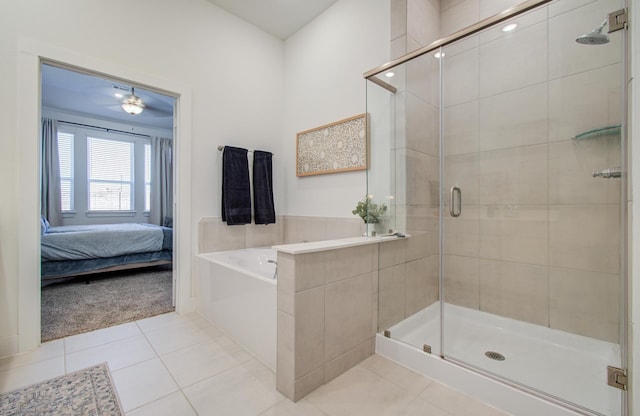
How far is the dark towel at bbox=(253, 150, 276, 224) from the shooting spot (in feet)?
9.85

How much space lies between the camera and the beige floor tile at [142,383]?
4.70 feet

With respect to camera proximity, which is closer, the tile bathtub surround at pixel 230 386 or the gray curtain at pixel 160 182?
the tile bathtub surround at pixel 230 386

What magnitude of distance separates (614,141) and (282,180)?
2.71m

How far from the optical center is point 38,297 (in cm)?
194

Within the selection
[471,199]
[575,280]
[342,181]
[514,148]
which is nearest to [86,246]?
[342,181]

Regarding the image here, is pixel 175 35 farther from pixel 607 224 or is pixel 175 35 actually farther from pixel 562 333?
pixel 562 333

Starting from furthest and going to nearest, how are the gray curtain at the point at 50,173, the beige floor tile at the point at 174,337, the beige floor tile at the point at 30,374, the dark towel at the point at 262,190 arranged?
the gray curtain at the point at 50,173 < the dark towel at the point at 262,190 < the beige floor tile at the point at 174,337 < the beige floor tile at the point at 30,374

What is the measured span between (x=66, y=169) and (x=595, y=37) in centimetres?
714

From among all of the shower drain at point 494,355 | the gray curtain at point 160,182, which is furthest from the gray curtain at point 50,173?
the shower drain at point 494,355

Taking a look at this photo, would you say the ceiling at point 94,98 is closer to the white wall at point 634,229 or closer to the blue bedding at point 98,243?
the blue bedding at point 98,243

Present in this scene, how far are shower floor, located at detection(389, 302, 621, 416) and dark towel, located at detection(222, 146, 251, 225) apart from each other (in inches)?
70.2

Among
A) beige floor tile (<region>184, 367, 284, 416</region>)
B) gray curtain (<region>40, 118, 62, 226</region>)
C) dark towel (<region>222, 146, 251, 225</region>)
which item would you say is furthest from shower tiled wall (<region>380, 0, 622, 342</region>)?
gray curtain (<region>40, 118, 62, 226</region>)

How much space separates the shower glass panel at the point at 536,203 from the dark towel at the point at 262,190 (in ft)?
5.86

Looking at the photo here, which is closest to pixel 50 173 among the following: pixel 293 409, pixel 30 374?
pixel 30 374
